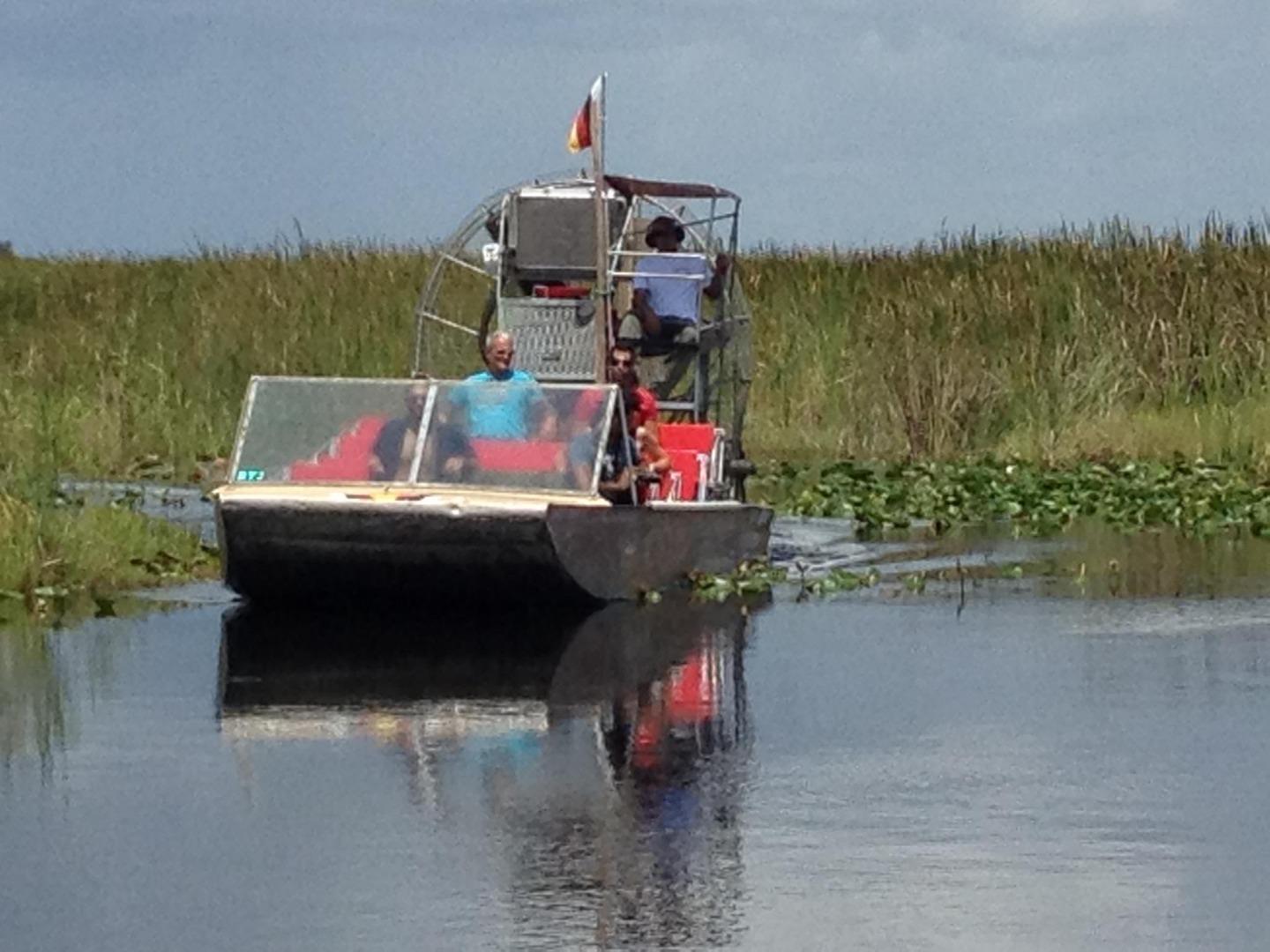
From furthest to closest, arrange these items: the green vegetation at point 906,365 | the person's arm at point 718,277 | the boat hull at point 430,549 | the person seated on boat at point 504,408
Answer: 1. the green vegetation at point 906,365
2. the person's arm at point 718,277
3. the person seated on boat at point 504,408
4. the boat hull at point 430,549

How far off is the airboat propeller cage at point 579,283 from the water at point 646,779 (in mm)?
3736

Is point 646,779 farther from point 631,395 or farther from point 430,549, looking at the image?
point 631,395

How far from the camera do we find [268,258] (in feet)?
142

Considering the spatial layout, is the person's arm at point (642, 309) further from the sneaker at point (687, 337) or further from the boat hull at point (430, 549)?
the boat hull at point (430, 549)

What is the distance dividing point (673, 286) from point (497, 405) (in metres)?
4.12

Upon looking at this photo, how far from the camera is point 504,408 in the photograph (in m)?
18.3

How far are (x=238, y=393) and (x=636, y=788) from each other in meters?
24.1

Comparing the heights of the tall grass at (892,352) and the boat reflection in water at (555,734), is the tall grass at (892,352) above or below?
above

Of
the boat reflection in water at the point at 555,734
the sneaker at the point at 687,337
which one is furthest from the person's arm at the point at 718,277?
the boat reflection in water at the point at 555,734

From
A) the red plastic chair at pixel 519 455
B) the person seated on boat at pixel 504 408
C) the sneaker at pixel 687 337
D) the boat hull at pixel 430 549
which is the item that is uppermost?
the sneaker at pixel 687 337

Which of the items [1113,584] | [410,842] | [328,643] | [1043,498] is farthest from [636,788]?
[1043,498]

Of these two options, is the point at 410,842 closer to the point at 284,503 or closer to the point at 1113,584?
the point at 284,503

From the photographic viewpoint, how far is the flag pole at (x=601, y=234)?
67.6ft

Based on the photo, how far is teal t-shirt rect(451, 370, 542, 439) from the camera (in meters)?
18.2
